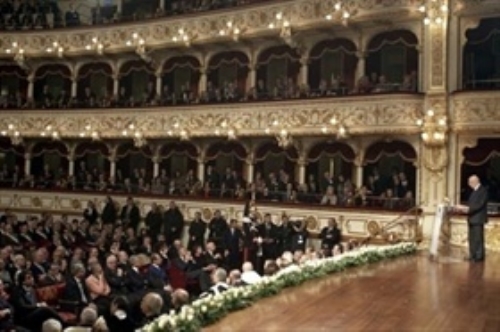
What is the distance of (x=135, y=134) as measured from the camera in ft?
71.6

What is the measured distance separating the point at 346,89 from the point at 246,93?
11.7 ft

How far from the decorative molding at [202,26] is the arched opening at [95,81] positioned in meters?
1.04

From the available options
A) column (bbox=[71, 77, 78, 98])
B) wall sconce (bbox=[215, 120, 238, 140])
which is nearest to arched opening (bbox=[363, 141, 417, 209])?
wall sconce (bbox=[215, 120, 238, 140])

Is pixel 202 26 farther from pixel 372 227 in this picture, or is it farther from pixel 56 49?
pixel 372 227

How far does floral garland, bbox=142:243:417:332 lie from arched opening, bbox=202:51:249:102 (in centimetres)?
927

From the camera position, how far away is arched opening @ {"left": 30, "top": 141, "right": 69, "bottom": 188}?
24766 mm

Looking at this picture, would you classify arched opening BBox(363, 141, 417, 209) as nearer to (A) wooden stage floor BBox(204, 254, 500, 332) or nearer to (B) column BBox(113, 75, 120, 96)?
(A) wooden stage floor BBox(204, 254, 500, 332)

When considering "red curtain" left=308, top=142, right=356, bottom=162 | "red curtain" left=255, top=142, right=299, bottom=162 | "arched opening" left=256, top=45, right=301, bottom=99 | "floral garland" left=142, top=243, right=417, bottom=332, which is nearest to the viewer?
"floral garland" left=142, top=243, right=417, bottom=332

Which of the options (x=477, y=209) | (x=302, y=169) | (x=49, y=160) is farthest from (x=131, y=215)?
(x=477, y=209)

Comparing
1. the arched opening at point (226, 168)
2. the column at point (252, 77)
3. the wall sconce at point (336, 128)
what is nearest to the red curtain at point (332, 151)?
the wall sconce at point (336, 128)

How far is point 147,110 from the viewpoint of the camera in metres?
21.6

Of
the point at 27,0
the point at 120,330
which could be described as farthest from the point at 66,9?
the point at 120,330

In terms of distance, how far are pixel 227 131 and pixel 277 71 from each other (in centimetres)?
260

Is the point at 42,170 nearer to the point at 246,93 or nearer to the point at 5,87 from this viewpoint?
the point at 5,87
